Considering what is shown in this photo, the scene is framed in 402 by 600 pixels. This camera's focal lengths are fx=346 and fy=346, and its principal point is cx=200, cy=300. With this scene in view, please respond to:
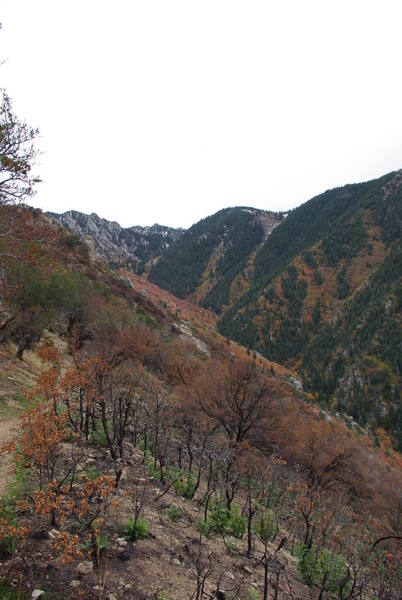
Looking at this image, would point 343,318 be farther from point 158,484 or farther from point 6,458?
point 6,458

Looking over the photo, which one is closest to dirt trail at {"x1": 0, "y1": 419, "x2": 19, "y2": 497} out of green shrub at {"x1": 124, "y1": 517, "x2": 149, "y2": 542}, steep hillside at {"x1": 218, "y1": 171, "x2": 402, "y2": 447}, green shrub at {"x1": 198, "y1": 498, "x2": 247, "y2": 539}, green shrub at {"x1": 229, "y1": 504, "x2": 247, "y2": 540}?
green shrub at {"x1": 124, "y1": 517, "x2": 149, "y2": 542}

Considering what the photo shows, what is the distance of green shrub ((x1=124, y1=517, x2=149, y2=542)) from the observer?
20.2ft

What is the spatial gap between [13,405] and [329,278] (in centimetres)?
18012

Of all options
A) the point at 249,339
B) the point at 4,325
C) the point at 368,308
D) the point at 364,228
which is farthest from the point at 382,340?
the point at 4,325

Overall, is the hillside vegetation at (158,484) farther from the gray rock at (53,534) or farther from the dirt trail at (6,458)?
the dirt trail at (6,458)

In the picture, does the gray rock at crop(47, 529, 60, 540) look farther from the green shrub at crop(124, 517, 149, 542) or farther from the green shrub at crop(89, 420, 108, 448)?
the green shrub at crop(89, 420, 108, 448)

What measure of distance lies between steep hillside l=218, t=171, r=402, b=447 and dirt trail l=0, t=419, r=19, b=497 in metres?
109

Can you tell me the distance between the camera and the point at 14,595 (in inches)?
162

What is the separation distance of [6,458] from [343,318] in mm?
156263

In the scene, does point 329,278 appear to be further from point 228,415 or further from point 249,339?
point 228,415

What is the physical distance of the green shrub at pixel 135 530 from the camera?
6172 mm

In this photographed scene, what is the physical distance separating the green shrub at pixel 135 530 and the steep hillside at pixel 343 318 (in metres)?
110

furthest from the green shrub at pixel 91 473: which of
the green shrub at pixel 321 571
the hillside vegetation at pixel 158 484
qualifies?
the green shrub at pixel 321 571

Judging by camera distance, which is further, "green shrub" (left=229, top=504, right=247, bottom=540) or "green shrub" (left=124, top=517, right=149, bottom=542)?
"green shrub" (left=229, top=504, right=247, bottom=540)
